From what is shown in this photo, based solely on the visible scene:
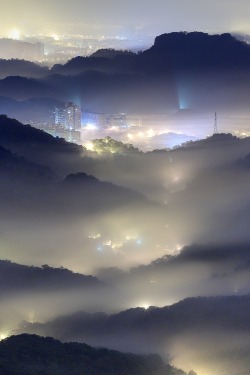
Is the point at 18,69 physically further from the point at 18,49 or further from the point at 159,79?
the point at 159,79

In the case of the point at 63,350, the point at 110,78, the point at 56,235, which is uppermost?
the point at 110,78

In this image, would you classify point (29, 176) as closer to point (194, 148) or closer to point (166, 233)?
point (166, 233)

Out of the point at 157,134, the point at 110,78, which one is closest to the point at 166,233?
the point at 157,134

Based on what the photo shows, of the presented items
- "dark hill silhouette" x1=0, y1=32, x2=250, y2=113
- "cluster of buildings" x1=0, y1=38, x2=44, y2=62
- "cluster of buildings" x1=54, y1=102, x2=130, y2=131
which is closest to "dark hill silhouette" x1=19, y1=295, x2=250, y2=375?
"cluster of buildings" x1=54, y1=102, x2=130, y2=131

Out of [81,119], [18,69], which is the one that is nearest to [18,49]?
[18,69]

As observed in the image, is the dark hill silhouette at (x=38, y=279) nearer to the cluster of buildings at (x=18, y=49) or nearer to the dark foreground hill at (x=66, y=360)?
the dark foreground hill at (x=66, y=360)

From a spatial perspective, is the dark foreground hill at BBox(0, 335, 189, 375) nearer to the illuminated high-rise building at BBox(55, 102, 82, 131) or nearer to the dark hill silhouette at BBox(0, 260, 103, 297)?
the dark hill silhouette at BBox(0, 260, 103, 297)

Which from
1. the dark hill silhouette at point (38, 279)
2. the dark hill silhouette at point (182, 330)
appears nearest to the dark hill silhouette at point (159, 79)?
the dark hill silhouette at point (38, 279)

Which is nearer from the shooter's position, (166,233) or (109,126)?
(166,233)
